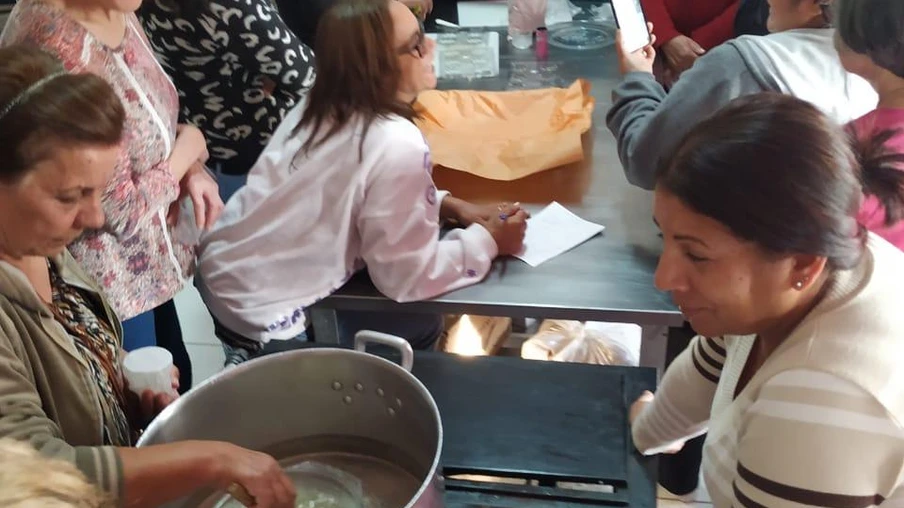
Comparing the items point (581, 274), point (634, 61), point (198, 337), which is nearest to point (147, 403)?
point (581, 274)

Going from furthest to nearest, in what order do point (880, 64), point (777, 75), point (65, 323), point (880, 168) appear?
point (777, 75)
point (880, 64)
point (65, 323)
point (880, 168)

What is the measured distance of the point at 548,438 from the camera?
949 millimetres

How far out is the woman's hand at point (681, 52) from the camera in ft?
7.02

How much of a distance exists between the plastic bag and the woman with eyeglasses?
453mm

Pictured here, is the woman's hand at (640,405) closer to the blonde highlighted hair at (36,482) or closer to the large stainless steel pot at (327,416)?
the large stainless steel pot at (327,416)

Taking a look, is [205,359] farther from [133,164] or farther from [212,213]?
[133,164]

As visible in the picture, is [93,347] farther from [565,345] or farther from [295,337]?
[565,345]

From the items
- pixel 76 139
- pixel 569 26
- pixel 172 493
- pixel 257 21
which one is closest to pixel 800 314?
pixel 172 493

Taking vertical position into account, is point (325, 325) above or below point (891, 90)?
below

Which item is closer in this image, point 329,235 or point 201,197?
point 329,235

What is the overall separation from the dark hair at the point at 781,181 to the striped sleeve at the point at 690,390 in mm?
268

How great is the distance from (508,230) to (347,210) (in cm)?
28

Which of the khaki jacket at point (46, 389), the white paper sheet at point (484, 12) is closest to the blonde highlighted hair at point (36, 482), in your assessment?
the khaki jacket at point (46, 389)

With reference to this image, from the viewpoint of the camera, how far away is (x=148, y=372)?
0.99 metres
